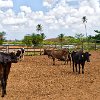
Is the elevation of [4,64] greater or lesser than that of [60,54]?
greater

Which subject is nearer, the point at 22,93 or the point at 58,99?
the point at 58,99

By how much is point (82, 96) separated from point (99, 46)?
34.1 metres

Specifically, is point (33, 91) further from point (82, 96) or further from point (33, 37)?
point (33, 37)

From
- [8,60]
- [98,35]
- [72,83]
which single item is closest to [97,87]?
[72,83]

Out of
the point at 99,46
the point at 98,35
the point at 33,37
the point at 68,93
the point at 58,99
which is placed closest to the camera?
the point at 58,99

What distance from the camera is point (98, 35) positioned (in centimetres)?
6431

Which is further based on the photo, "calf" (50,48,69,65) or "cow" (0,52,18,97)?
"calf" (50,48,69,65)

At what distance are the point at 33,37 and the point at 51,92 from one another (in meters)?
46.7

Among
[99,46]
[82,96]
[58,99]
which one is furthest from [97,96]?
[99,46]

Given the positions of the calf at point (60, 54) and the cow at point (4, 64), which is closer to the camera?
the cow at point (4, 64)

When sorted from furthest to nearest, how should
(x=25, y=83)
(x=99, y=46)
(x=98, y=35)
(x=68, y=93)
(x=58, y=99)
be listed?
1. (x=98, y=35)
2. (x=99, y=46)
3. (x=25, y=83)
4. (x=68, y=93)
5. (x=58, y=99)

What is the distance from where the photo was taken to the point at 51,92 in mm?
11984

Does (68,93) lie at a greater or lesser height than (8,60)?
lesser

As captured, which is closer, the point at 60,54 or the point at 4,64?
the point at 4,64
